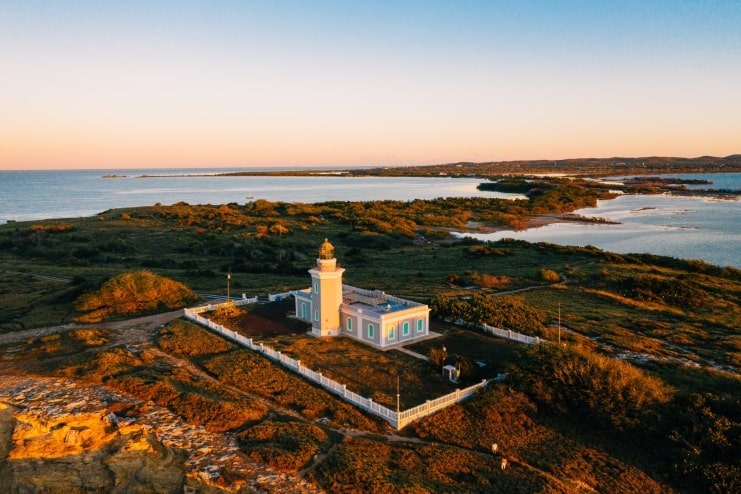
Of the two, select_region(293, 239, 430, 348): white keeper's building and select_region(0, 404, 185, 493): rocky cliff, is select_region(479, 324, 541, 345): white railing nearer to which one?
select_region(293, 239, 430, 348): white keeper's building

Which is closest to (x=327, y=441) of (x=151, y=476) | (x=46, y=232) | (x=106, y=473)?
(x=151, y=476)

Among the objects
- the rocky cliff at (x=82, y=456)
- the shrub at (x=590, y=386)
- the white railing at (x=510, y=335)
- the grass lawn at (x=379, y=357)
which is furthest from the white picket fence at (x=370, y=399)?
the rocky cliff at (x=82, y=456)

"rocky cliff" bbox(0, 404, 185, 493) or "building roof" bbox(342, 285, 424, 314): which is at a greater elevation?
"building roof" bbox(342, 285, 424, 314)

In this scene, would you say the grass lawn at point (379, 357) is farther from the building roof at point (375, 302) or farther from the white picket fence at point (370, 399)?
the building roof at point (375, 302)

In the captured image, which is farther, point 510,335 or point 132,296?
point 132,296

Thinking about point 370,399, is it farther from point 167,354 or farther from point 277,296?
point 277,296

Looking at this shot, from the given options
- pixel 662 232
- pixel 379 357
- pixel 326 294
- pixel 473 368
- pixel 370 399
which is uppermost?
pixel 326 294

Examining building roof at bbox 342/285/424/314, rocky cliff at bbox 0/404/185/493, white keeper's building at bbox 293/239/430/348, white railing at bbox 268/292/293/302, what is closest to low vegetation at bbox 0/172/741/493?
white keeper's building at bbox 293/239/430/348

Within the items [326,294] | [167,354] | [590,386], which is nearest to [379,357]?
[326,294]
